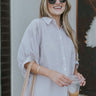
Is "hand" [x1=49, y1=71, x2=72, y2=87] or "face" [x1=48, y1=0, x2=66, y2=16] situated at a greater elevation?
"face" [x1=48, y1=0, x2=66, y2=16]

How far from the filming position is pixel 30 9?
251 centimetres

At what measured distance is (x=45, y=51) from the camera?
6.75 feet

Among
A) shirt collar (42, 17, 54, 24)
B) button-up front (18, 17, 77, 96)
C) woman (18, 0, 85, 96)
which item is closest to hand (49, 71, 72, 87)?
woman (18, 0, 85, 96)

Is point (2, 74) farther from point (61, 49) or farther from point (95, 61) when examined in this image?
point (95, 61)

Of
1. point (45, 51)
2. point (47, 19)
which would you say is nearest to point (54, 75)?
point (45, 51)

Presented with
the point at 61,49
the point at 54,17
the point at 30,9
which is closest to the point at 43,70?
the point at 61,49

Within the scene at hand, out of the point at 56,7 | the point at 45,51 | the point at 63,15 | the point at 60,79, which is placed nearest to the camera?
the point at 60,79

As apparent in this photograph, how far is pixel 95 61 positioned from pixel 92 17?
18.9 inches

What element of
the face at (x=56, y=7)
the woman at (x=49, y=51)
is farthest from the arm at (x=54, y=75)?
the face at (x=56, y=7)

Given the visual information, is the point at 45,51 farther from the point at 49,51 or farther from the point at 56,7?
the point at 56,7

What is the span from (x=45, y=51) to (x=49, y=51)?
0.11 feet

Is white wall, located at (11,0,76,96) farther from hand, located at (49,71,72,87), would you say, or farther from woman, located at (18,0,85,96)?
hand, located at (49,71,72,87)

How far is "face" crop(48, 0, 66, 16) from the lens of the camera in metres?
2.19

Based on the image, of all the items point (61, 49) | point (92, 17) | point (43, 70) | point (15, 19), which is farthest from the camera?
point (92, 17)
